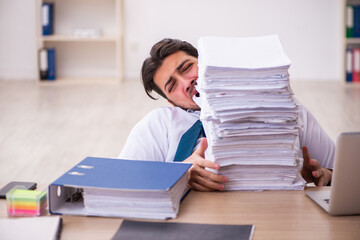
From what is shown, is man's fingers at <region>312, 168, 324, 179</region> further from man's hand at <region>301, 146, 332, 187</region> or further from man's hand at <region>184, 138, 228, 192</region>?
man's hand at <region>184, 138, 228, 192</region>

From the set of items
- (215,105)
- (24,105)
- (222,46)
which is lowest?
(24,105)

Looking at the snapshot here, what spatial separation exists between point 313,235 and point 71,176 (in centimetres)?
54

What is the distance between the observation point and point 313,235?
44.9 inches

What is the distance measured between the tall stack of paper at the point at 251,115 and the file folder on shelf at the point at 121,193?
0.15 meters

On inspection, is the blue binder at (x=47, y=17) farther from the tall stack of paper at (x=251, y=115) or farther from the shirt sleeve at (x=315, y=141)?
the tall stack of paper at (x=251, y=115)

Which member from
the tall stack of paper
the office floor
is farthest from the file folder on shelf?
the office floor

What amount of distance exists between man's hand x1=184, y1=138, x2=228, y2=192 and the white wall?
532 centimetres

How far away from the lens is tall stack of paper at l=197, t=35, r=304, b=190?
1343 mm

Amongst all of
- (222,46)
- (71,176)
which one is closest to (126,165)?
(71,176)

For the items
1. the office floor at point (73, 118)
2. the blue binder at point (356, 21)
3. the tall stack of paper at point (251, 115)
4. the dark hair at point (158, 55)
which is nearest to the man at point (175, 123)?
the dark hair at point (158, 55)

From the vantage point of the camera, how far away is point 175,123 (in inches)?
71.4

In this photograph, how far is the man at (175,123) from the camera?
1729mm

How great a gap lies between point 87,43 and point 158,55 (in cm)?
504

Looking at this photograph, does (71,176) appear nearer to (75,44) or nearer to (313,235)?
(313,235)
